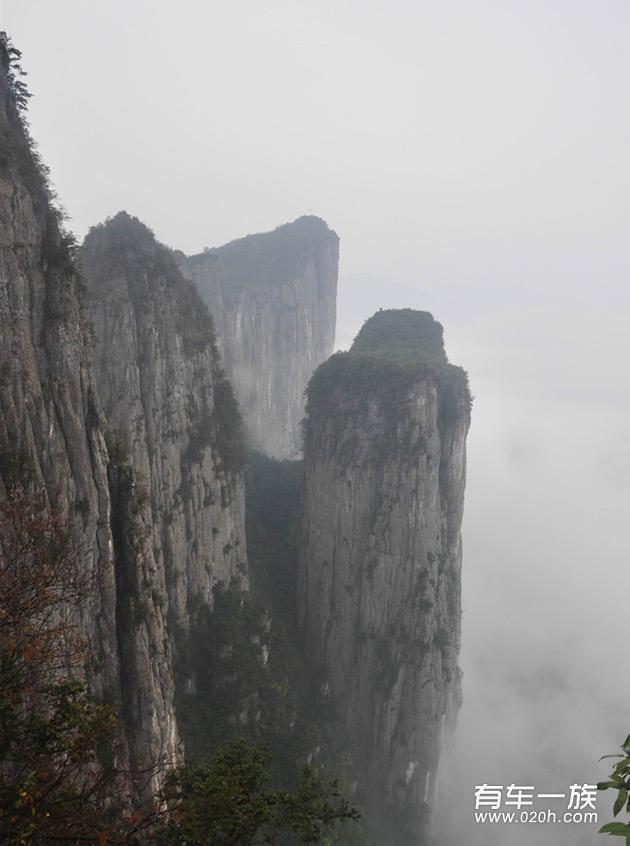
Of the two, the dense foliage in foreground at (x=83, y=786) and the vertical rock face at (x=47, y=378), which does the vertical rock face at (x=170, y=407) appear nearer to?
the vertical rock face at (x=47, y=378)

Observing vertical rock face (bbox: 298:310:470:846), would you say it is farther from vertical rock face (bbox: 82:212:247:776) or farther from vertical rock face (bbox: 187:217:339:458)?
vertical rock face (bbox: 187:217:339:458)

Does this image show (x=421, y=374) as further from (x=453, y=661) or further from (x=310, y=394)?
(x=453, y=661)

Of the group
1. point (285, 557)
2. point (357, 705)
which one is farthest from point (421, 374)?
point (357, 705)

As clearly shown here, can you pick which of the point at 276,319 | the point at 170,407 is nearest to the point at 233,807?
the point at 170,407

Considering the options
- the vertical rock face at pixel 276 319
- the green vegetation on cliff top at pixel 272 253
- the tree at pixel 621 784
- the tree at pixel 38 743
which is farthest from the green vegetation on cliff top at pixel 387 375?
the green vegetation on cliff top at pixel 272 253

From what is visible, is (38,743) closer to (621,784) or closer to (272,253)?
(621,784)

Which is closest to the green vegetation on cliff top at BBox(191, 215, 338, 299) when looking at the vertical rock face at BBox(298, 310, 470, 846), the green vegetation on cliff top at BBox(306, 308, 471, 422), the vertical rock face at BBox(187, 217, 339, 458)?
the vertical rock face at BBox(187, 217, 339, 458)
